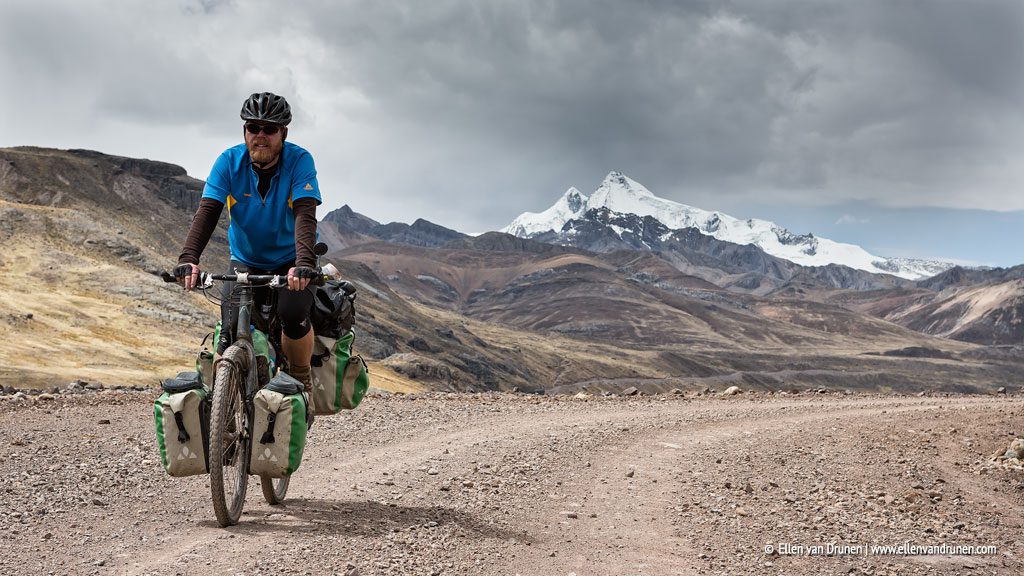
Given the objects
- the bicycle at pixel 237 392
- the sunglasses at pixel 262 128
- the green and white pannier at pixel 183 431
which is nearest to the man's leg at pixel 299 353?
the bicycle at pixel 237 392

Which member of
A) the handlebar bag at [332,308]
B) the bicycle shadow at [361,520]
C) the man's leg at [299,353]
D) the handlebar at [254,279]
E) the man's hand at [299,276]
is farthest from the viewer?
the handlebar bag at [332,308]

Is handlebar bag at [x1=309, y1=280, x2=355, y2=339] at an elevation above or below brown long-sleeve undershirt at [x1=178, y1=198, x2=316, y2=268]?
below

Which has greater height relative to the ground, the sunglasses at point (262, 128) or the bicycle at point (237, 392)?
the sunglasses at point (262, 128)

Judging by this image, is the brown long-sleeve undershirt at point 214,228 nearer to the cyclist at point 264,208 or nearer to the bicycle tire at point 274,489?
the cyclist at point 264,208

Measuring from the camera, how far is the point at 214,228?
708 cm

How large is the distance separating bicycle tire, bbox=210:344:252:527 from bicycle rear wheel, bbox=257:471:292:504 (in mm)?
447

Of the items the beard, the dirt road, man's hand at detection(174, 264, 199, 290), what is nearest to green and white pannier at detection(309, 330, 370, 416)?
the dirt road

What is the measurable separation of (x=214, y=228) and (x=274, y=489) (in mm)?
2851

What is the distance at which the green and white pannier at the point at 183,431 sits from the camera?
6.73m

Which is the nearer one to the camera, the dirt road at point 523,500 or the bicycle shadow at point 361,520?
the dirt road at point 523,500

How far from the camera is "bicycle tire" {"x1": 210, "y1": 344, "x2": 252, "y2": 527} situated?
6.71m

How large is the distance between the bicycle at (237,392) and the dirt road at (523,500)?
0.41 meters

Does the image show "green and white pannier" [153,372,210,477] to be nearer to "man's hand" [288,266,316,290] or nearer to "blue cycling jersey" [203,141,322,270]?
"man's hand" [288,266,316,290]

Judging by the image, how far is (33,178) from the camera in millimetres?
126125
